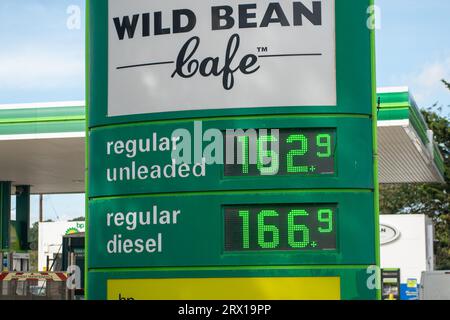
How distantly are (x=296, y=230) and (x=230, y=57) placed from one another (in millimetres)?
1614

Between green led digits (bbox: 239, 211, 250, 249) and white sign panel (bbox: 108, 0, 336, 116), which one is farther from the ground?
white sign panel (bbox: 108, 0, 336, 116)

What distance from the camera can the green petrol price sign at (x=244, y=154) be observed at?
313 inches

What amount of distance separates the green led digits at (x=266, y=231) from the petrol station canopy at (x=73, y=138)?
48.5 feet

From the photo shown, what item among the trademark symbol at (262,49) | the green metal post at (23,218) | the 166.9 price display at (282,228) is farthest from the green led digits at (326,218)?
the green metal post at (23,218)

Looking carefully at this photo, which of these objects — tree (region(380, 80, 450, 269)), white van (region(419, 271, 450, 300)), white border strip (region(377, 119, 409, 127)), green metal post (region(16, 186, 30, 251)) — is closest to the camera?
white van (region(419, 271, 450, 300))

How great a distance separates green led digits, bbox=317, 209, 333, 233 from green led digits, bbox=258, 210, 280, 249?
1.24 ft

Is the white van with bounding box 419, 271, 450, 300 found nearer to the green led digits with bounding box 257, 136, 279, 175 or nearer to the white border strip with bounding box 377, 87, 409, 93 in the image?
the white border strip with bounding box 377, 87, 409, 93

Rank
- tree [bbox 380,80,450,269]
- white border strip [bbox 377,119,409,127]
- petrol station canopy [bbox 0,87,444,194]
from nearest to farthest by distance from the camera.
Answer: white border strip [bbox 377,119,409,127], petrol station canopy [bbox 0,87,444,194], tree [bbox 380,80,450,269]

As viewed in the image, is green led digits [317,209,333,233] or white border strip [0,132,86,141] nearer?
green led digits [317,209,333,233]

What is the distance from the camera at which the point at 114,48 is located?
8.64 metres

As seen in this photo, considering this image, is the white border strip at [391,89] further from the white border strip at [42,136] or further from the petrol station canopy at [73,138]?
the white border strip at [42,136]

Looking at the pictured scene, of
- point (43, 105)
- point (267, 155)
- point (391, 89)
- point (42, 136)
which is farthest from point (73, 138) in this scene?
point (267, 155)

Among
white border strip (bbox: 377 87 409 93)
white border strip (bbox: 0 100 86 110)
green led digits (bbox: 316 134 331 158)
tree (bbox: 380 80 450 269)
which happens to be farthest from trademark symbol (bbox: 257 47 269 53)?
tree (bbox: 380 80 450 269)

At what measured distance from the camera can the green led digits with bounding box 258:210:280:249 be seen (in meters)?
7.89
